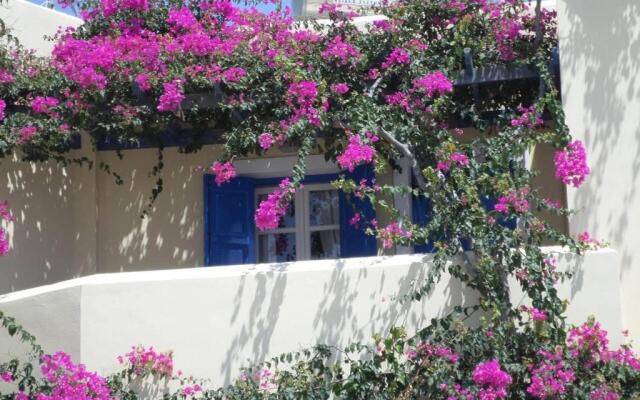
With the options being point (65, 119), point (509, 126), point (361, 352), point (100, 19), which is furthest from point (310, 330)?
point (100, 19)

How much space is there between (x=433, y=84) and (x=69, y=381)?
3.61 meters

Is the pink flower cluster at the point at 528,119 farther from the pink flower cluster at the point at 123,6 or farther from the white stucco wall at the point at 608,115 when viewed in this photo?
the pink flower cluster at the point at 123,6

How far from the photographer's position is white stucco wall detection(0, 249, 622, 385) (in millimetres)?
7359

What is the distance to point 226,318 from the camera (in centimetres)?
754

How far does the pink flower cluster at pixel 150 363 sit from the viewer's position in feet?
24.4

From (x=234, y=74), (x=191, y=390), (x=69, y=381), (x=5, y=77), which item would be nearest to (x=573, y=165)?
(x=234, y=74)

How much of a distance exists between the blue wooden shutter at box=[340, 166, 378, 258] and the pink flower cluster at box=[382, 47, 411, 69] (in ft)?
4.54

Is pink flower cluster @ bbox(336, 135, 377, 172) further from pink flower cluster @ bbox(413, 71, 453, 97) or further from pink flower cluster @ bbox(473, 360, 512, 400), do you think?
pink flower cluster @ bbox(473, 360, 512, 400)

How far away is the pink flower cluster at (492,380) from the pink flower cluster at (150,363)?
2.34 m

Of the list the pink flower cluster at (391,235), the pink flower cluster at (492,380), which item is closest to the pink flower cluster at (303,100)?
the pink flower cluster at (391,235)

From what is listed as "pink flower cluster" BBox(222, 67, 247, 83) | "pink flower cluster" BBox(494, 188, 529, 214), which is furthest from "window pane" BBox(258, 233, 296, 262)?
"pink flower cluster" BBox(494, 188, 529, 214)

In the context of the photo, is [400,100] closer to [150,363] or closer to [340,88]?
[340,88]

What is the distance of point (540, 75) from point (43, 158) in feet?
14.7

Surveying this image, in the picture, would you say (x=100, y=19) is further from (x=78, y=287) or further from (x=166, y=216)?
(x=78, y=287)
